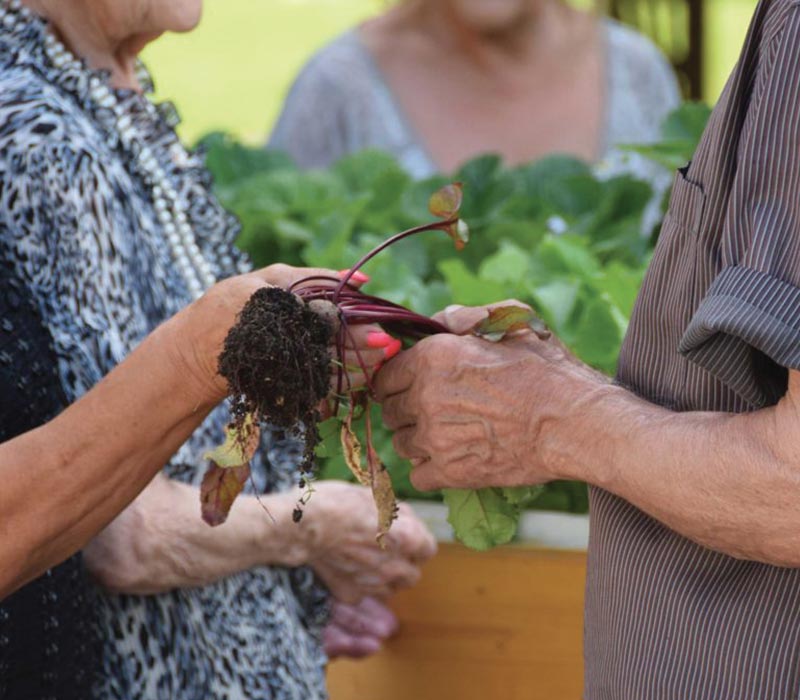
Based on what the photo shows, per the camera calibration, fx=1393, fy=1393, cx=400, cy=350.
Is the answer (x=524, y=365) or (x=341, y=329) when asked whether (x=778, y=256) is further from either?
(x=341, y=329)

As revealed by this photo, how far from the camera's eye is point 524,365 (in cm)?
149

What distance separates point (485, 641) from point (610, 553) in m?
0.78

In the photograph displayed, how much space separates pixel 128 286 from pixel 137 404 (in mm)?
262

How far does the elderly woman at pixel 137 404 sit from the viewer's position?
1560mm

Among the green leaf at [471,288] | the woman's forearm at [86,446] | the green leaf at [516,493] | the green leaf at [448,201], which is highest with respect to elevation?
the green leaf at [448,201]

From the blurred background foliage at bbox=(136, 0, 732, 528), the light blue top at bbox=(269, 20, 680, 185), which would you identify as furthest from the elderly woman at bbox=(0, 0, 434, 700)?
the light blue top at bbox=(269, 20, 680, 185)

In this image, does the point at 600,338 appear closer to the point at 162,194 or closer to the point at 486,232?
the point at 486,232

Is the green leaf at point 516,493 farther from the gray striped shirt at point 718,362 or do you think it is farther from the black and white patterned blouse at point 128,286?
the black and white patterned blouse at point 128,286

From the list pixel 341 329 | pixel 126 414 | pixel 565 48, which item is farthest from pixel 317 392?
pixel 565 48

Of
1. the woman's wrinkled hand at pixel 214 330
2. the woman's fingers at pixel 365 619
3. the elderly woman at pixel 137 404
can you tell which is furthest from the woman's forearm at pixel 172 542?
the woman's fingers at pixel 365 619

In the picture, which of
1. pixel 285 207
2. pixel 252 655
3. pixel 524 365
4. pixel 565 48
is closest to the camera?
pixel 524 365

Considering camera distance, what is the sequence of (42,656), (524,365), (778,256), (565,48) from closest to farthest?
(778,256) → (524,365) → (42,656) → (565,48)

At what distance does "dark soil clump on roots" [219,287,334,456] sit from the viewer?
1.35m

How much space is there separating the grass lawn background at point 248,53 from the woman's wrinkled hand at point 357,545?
274 inches
